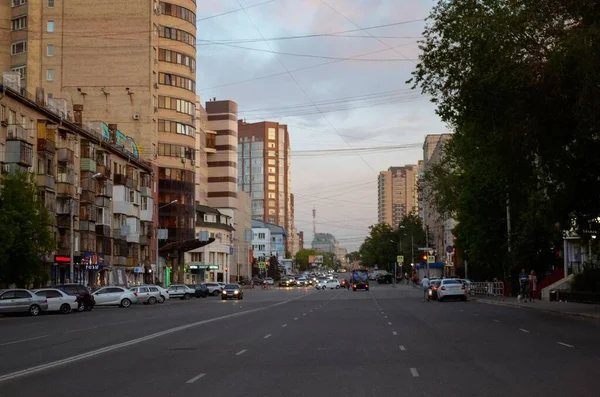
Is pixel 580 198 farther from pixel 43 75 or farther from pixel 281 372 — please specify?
pixel 43 75

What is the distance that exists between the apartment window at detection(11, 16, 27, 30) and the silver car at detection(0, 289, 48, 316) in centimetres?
5189

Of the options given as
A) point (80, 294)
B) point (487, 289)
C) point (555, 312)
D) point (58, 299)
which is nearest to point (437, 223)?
point (487, 289)

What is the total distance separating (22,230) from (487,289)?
36057 mm

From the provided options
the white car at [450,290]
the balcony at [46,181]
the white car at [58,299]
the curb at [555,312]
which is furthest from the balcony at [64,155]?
the curb at [555,312]

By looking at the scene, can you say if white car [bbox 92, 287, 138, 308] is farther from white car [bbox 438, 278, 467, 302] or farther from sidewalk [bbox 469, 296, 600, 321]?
sidewalk [bbox 469, 296, 600, 321]

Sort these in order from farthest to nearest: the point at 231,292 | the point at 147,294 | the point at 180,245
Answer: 1. the point at 180,245
2. the point at 231,292
3. the point at 147,294

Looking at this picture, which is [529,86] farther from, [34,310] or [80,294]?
[80,294]

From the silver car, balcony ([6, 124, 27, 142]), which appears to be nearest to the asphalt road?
the silver car

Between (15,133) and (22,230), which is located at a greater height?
(15,133)

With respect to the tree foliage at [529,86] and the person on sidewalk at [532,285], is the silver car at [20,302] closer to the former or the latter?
the tree foliage at [529,86]

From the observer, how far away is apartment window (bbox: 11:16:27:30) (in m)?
A: 94.2

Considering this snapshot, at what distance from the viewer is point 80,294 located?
180ft

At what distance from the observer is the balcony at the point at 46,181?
70.3 m

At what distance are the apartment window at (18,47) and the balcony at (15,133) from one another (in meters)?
31.0
